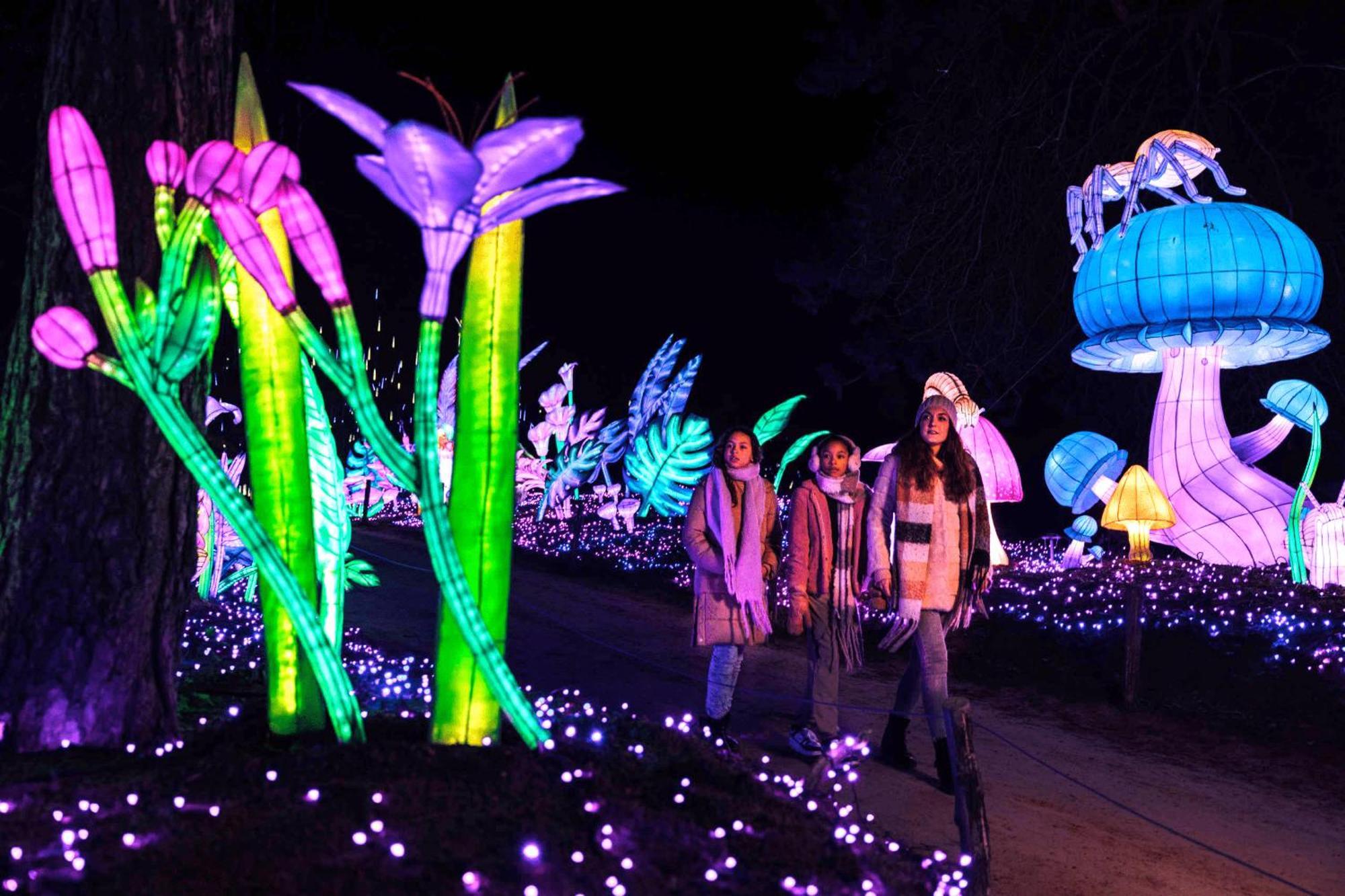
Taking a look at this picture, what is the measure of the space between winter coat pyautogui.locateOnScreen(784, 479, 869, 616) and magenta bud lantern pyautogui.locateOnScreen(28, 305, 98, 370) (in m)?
3.73

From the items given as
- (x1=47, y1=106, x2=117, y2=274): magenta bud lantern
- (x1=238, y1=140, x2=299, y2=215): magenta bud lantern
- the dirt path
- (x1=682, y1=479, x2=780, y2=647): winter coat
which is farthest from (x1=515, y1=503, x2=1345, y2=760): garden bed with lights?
(x1=47, y1=106, x2=117, y2=274): magenta bud lantern

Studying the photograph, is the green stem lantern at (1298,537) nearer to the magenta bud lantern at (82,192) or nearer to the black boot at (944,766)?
the black boot at (944,766)

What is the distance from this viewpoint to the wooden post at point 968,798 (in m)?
3.91

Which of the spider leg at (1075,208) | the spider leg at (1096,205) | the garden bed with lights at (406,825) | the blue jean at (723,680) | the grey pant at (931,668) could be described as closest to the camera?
the garden bed with lights at (406,825)

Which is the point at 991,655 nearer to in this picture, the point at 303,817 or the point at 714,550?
the point at 714,550

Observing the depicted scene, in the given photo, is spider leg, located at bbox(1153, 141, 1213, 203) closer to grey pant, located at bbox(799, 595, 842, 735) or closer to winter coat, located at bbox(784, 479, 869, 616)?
winter coat, located at bbox(784, 479, 869, 616)

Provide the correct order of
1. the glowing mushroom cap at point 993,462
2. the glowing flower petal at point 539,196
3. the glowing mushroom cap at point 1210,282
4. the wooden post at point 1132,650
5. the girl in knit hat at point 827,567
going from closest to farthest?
the glowing flower petal at point 539,196 < the girl in knit hat at point 827,567 < the wooden post at point 1132,650 < the glowing mushroom cap at point 1210,282 < the glowing mushroom cap at point 993,462

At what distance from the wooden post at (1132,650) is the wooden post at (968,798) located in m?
3.87

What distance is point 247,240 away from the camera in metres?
A: 3.79

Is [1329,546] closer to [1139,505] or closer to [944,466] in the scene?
[1139,505]

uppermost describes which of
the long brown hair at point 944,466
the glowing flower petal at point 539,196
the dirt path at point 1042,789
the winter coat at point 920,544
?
the glowing flower petal at point 539,196

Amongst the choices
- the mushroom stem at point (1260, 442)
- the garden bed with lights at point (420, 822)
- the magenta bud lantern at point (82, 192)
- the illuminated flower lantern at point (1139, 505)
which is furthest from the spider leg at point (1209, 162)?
the magenta bud lantern at point (82, 192)

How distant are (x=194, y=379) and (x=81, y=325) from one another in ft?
2.91

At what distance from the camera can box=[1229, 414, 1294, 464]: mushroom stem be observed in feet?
45.8
